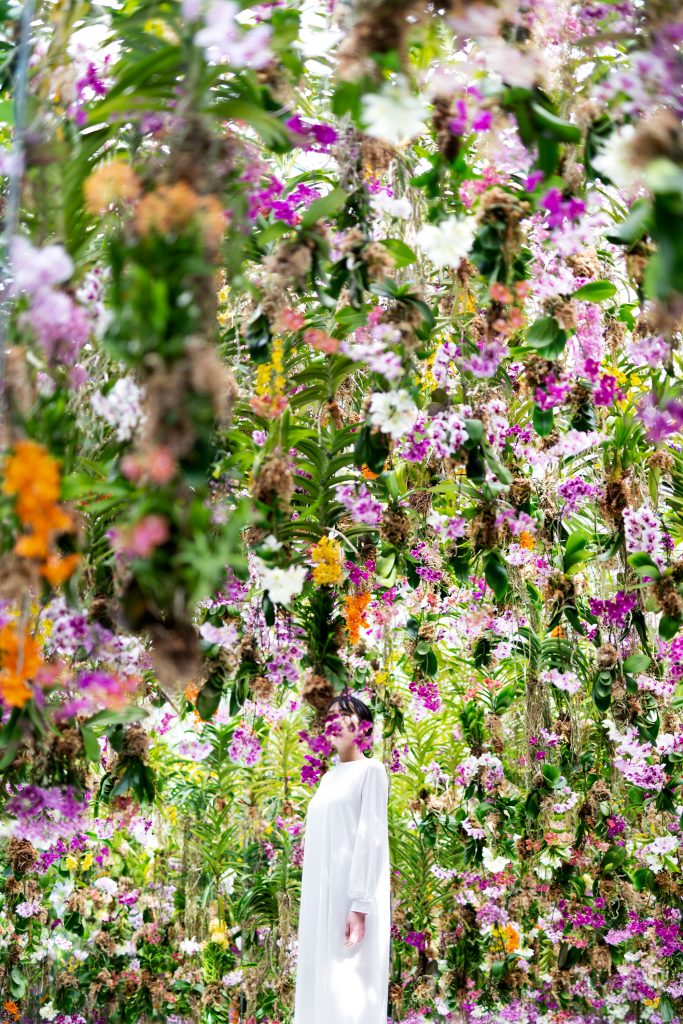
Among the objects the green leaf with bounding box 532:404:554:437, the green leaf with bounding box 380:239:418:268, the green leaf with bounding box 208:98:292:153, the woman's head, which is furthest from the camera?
the woman's head

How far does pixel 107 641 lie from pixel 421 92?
1.11 meters

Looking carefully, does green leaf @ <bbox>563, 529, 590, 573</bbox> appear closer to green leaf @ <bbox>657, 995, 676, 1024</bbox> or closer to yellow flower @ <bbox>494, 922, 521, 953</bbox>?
yellow flower @ <bbox>494, 922, 521, 953</bbox>

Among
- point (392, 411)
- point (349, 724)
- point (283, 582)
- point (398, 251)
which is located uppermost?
point (398, 251)

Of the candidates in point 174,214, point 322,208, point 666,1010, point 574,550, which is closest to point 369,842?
point 574,550

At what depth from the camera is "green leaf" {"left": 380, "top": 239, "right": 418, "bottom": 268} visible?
169 cm

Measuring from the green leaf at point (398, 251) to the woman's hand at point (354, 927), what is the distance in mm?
1864

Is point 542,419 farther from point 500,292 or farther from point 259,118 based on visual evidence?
point 259,118

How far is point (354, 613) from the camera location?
2.75 m

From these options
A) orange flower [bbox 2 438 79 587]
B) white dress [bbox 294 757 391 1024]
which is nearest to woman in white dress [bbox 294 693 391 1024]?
white dress [bbox 294 757 391 1024]

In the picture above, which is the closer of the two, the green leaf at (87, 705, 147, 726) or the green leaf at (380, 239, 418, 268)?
the green leaf at (87, 705, 147, 726)

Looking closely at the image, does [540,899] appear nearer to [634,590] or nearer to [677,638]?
[677,638]

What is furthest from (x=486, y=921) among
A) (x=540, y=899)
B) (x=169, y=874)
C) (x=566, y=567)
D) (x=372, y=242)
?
(x=372, y=242)

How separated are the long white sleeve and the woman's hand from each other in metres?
0.02

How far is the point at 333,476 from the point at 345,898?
1190 millimetres
